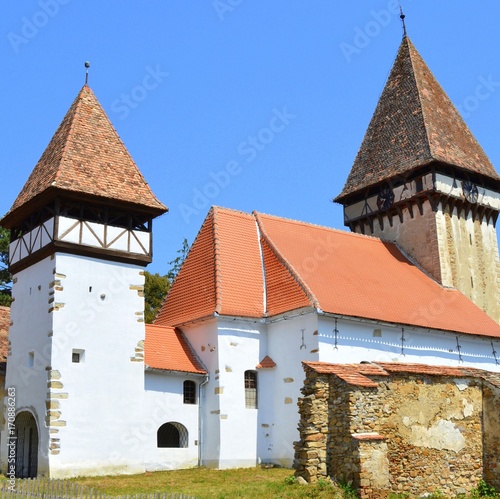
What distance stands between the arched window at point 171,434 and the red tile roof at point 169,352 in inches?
73.9

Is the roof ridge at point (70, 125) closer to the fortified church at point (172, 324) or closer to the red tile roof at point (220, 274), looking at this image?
the fortified church at point (172, 324)

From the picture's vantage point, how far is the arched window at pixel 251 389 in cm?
2317

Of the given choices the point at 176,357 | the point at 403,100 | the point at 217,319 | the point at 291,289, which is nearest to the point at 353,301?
the point at 291,289

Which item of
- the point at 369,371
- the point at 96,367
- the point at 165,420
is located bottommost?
the point at 165,420

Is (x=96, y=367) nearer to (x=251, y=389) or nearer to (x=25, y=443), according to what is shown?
(x=25, y=443)

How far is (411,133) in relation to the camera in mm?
33219

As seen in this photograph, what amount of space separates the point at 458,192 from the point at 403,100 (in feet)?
20.5

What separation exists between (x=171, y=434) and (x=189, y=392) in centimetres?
148

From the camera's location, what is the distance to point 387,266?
28.8 meters

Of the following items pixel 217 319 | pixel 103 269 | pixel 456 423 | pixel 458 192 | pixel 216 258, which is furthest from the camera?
pixel 458 192

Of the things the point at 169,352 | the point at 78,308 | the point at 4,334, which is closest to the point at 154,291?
the point at 4,334

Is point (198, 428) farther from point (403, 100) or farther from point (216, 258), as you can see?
point (403, 100)

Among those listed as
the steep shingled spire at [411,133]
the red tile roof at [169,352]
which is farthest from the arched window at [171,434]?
the steep shingled spire at [411,133]

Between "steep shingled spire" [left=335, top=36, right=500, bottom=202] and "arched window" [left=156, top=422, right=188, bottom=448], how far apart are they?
15649 mm
